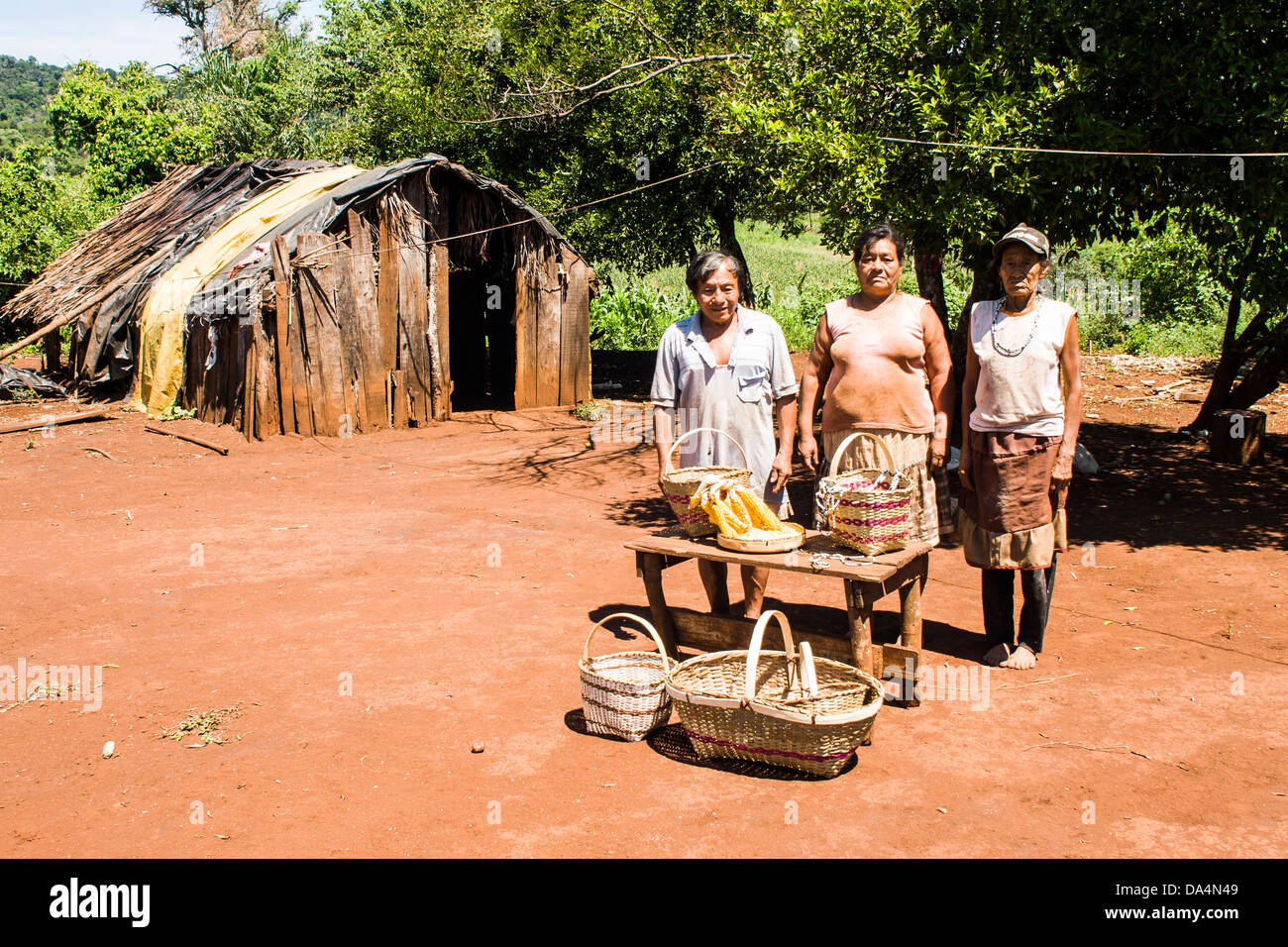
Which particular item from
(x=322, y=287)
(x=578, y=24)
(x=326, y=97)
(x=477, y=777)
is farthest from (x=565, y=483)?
(x=326, y=97)

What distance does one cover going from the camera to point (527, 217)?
46.5 ft

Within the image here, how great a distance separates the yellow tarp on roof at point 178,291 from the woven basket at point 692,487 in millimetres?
10747

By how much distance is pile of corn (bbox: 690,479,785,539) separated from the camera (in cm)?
471

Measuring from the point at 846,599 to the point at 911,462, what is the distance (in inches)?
30.2

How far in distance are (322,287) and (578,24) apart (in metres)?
5.15

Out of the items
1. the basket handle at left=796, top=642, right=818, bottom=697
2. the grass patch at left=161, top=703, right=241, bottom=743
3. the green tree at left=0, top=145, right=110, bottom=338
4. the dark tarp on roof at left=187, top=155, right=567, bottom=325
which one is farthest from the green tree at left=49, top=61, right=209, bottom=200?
the basket handle at left=796, top=642, right=818, bottom=697

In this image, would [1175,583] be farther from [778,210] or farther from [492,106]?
[492,106]

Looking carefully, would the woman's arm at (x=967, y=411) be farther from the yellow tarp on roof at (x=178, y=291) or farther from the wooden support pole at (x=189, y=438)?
the yellow tarp on roof at (x=178, y=291)

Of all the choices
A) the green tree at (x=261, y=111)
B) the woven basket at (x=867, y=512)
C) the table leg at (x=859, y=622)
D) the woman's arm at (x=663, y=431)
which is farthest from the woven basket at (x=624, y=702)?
the green tree at (x=261, y=111)

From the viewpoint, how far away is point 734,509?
15.7ft

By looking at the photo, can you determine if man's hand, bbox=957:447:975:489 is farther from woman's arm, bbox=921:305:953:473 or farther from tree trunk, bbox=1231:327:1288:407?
tree trunk, bbox=1231:327:1288:407

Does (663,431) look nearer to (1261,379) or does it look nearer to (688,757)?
(688,757)

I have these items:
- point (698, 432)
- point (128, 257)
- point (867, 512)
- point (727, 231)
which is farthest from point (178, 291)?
point (867, 512)

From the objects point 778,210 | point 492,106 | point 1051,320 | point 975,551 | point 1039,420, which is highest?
point 492,106
